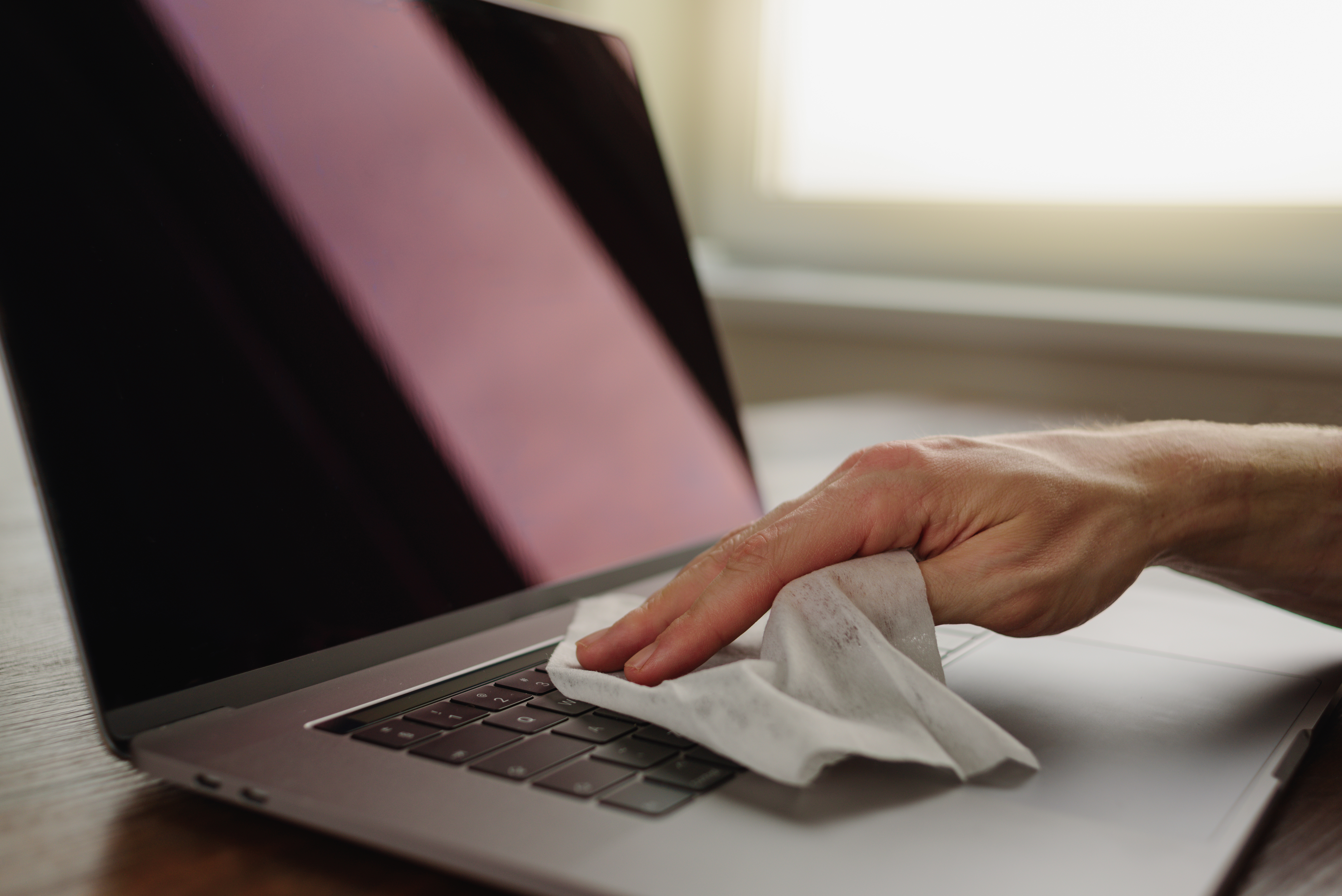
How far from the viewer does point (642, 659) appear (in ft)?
1.29

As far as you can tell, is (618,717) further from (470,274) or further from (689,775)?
(470,274)

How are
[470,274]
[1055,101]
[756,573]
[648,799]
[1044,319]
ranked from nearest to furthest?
[648,799]
[756,573]
[470,274]
[1044,319]
[1055,101]

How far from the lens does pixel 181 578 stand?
38cm

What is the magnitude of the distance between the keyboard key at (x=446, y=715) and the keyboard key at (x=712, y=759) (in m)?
0.08

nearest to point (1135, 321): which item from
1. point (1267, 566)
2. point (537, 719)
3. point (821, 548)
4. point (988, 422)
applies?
point (988, 422)

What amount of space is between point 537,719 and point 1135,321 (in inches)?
43.4

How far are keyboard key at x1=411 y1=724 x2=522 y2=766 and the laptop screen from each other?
0.30 feet

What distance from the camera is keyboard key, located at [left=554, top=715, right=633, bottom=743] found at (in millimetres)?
350

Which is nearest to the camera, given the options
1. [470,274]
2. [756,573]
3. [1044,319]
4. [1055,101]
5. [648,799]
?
[648,799]

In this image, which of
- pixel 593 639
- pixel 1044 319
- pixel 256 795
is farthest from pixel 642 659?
pixel 1044 319

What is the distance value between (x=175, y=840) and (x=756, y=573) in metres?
0.21

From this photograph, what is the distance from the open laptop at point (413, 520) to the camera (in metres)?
0.30

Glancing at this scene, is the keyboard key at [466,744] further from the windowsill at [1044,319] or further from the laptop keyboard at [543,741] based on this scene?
the windowsill at [1044,319]

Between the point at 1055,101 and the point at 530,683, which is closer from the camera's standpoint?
the point at 530,683
